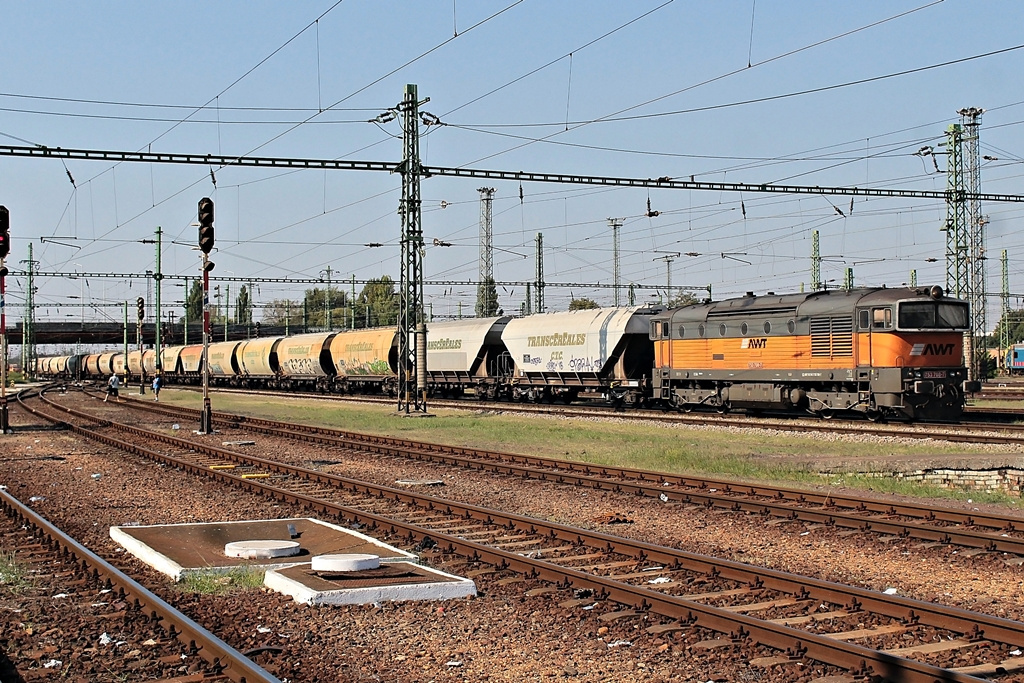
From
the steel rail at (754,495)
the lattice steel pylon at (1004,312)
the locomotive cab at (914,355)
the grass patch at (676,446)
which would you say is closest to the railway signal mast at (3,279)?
the grass patch at (676,446)

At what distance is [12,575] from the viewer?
10.1 metres

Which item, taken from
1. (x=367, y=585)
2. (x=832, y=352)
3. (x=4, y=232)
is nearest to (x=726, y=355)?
(x=832, y=352)

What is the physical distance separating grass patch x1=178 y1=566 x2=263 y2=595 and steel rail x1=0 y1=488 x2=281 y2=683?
0.49m

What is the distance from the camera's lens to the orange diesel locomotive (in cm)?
2469

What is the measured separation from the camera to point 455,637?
776cm

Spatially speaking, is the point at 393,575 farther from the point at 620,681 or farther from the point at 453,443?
the point at 453,443

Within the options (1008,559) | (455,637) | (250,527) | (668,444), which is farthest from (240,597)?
(668,444)

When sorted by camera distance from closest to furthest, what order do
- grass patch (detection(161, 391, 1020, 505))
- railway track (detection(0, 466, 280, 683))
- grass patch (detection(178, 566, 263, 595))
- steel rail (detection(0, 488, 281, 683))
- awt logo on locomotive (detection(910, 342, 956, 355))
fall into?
steel rail (detection(0, 488, 281, 683)) < railway track (detection(0, 466, 280, 683)) < grass patch (detection(178, 566, 263, 595)) < grass patch (detection(161, 391, 1020, 505)) < awt logo on locomotive (detection(910, 342, 956, 355))

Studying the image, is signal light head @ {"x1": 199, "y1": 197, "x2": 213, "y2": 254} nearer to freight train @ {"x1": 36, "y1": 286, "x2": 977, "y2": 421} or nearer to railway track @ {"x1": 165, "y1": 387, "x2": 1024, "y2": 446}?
railway track @ {"x1": 165, "y1": 387, "x2": 1024, "y2": 446}

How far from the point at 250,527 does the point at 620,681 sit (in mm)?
7127

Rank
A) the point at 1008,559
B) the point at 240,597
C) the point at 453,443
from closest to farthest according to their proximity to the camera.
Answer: the point at 240,597
the point at 1008,559
the point at 453,443

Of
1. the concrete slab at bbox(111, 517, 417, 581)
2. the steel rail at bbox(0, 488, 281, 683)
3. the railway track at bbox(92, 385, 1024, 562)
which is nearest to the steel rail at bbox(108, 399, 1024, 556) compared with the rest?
the railway track at bbox(92, 385, 1024, 562)

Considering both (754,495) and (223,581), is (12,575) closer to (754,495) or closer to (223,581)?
(223,581)

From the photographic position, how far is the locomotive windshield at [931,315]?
80.7 feet
